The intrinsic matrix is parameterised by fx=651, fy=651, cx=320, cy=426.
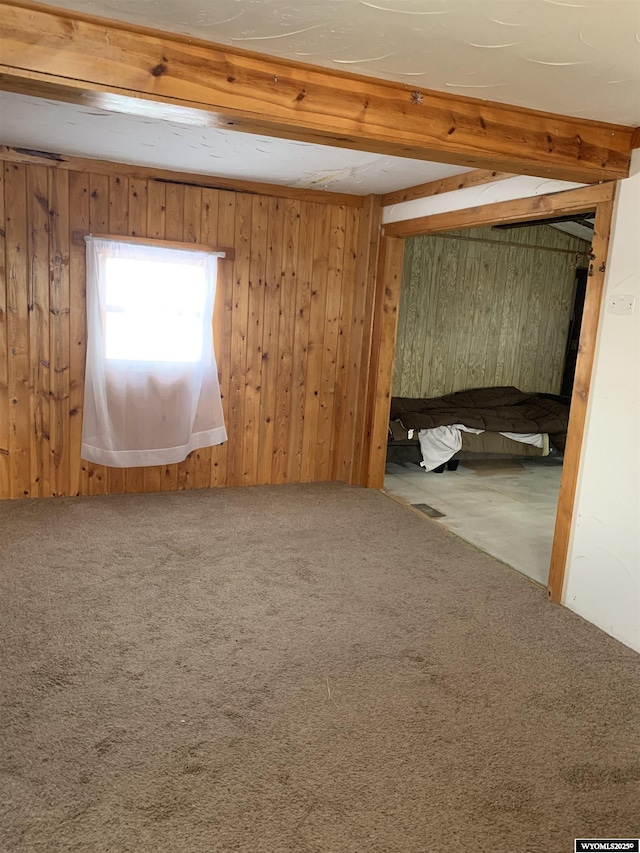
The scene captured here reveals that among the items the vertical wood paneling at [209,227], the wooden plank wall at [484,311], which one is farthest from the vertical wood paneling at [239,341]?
the wooden plank wall at [484,311]

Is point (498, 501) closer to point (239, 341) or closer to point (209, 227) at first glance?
point (239, 341)

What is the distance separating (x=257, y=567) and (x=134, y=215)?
8.03ft

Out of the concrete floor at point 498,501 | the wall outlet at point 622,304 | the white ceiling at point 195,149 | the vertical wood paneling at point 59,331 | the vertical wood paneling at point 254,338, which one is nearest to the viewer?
the wall outlet at point 622,304

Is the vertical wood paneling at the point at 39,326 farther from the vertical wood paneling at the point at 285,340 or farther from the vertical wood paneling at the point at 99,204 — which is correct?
the vertical wood paneling at the point at 285,340

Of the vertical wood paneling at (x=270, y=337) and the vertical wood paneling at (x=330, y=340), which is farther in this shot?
the vertical wood paneling at (x=330, y=340)

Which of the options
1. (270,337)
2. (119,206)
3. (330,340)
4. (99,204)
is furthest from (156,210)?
(330,340)

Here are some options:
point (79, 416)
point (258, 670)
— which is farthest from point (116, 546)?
point (258, 670)

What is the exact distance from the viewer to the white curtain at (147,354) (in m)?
4.20

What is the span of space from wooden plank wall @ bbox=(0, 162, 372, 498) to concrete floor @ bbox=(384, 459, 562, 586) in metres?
0.68

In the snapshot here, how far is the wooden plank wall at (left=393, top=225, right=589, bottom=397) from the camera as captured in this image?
251 inches

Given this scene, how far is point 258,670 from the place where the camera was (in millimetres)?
2457

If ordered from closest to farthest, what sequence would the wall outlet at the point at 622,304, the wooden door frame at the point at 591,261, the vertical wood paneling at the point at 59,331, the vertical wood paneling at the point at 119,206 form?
the wall outlet at the point at 622,304 < the wooden door frame at the point at 591,261 < the vertical wood paneling at the point at 59,331 < the vertical wood paneling at the point at 119,206

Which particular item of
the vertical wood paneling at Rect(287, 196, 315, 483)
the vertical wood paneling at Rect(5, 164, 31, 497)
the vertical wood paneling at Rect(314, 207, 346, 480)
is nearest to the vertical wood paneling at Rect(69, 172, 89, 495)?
the vertical wood paneling at Rect(5, 164, 31, 497)

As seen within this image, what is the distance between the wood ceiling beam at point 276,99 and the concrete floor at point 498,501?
7.02ft
